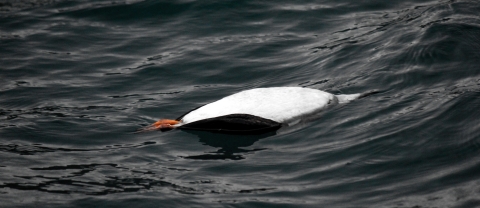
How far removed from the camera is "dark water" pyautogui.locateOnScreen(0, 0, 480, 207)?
4.83m

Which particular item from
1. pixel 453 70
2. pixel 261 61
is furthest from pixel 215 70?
pixel 453 70

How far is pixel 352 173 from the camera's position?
16.5ft

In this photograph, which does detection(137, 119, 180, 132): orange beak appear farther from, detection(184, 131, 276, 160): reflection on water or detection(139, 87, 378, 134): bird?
detection(184, 131, 276, 160): reflection on water

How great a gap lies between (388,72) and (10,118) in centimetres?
433

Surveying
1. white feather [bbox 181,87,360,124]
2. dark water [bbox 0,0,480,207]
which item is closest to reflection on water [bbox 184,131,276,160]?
dark water [bbox 0,0,480,207]

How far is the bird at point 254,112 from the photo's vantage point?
578cm

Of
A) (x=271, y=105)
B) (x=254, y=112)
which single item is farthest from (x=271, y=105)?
(x=254, y=112)

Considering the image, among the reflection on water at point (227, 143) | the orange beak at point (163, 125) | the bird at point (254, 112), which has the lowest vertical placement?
the reflection on water at point (227, 143)

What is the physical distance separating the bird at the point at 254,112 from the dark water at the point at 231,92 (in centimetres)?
11

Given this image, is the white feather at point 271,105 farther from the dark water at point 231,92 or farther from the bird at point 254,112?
the dark water at point 231,92

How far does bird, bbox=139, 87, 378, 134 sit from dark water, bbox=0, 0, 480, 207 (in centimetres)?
11

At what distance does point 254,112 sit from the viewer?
5848mm

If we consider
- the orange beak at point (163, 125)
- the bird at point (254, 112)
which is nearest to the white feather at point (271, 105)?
the bird at point (254, 112)

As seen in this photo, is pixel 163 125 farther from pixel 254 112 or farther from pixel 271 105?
pixel 271 105
